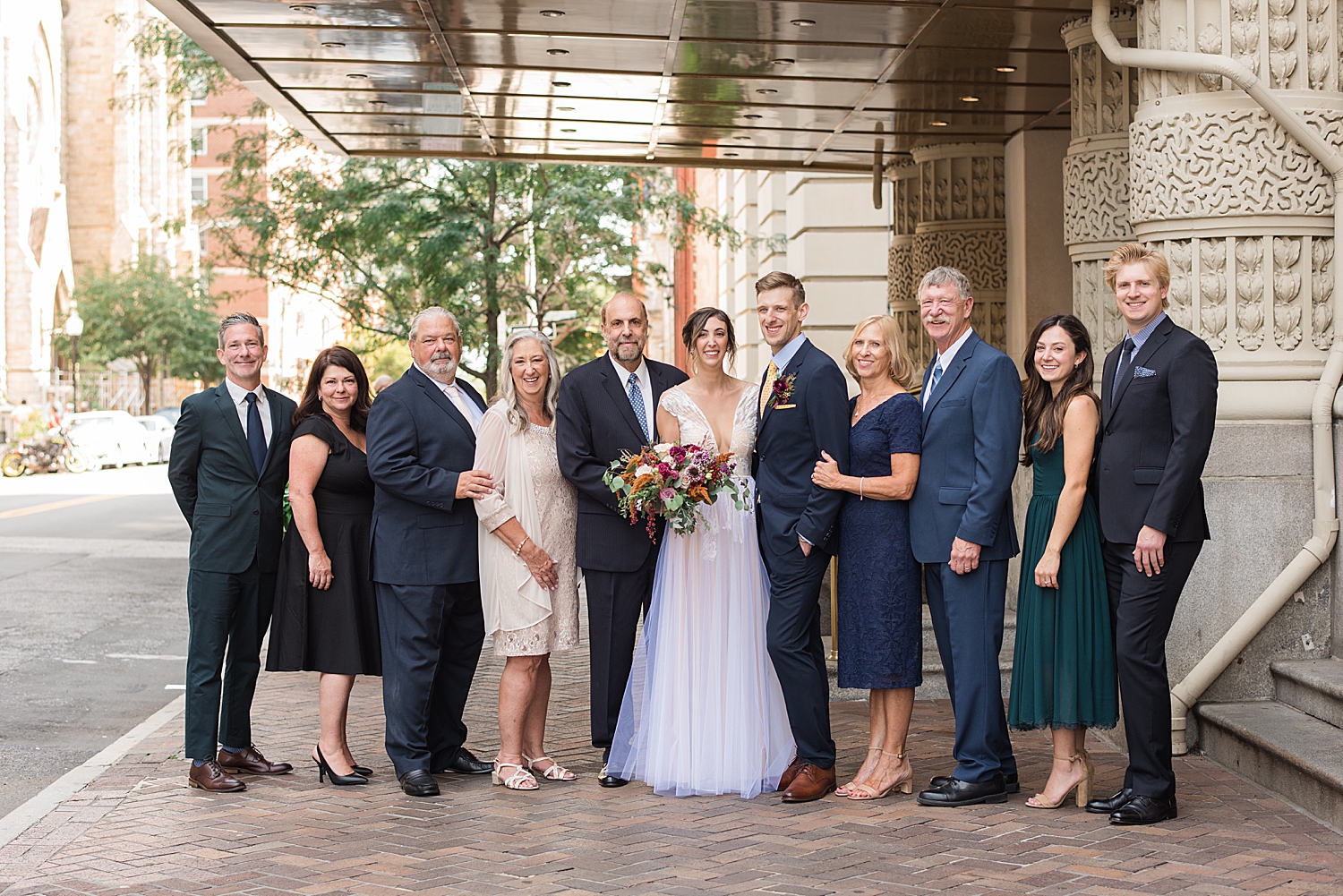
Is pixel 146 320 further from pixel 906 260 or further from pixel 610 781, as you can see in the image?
pixel 610 781

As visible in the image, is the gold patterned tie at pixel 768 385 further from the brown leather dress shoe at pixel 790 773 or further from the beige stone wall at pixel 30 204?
the beige stone wall at pixel 30 204

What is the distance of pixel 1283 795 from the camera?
639 centimetres

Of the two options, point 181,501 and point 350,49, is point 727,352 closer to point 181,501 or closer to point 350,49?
point 181,501

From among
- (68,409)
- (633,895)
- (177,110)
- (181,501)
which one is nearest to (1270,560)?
(633,895)

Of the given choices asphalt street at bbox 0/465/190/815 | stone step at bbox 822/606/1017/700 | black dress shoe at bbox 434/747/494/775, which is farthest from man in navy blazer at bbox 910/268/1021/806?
asphalt street at bbox 0/465/190/815

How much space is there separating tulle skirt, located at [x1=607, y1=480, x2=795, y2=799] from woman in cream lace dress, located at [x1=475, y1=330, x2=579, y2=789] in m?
0.48

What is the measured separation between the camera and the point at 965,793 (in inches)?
250

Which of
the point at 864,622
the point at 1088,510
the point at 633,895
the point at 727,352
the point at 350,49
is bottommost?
the point at 633,895

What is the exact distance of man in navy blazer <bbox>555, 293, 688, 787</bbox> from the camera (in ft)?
22.3

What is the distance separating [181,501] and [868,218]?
12.7m

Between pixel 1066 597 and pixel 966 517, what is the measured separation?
1.82ft

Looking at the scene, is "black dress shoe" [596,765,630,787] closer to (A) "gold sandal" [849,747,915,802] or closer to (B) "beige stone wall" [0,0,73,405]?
(A) "gold sandal" [849,747,915,802]

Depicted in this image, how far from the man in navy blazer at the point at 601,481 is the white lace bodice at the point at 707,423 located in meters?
0.23

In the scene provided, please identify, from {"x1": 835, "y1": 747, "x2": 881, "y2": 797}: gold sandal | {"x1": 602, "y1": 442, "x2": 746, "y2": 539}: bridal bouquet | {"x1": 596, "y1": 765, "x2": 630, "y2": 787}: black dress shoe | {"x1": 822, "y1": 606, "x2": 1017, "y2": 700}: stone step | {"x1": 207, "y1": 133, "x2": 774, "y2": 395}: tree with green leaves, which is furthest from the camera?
{"x1": 207, "y1": 133, "x2": 774, "y2": 395}: tree with green leaves
